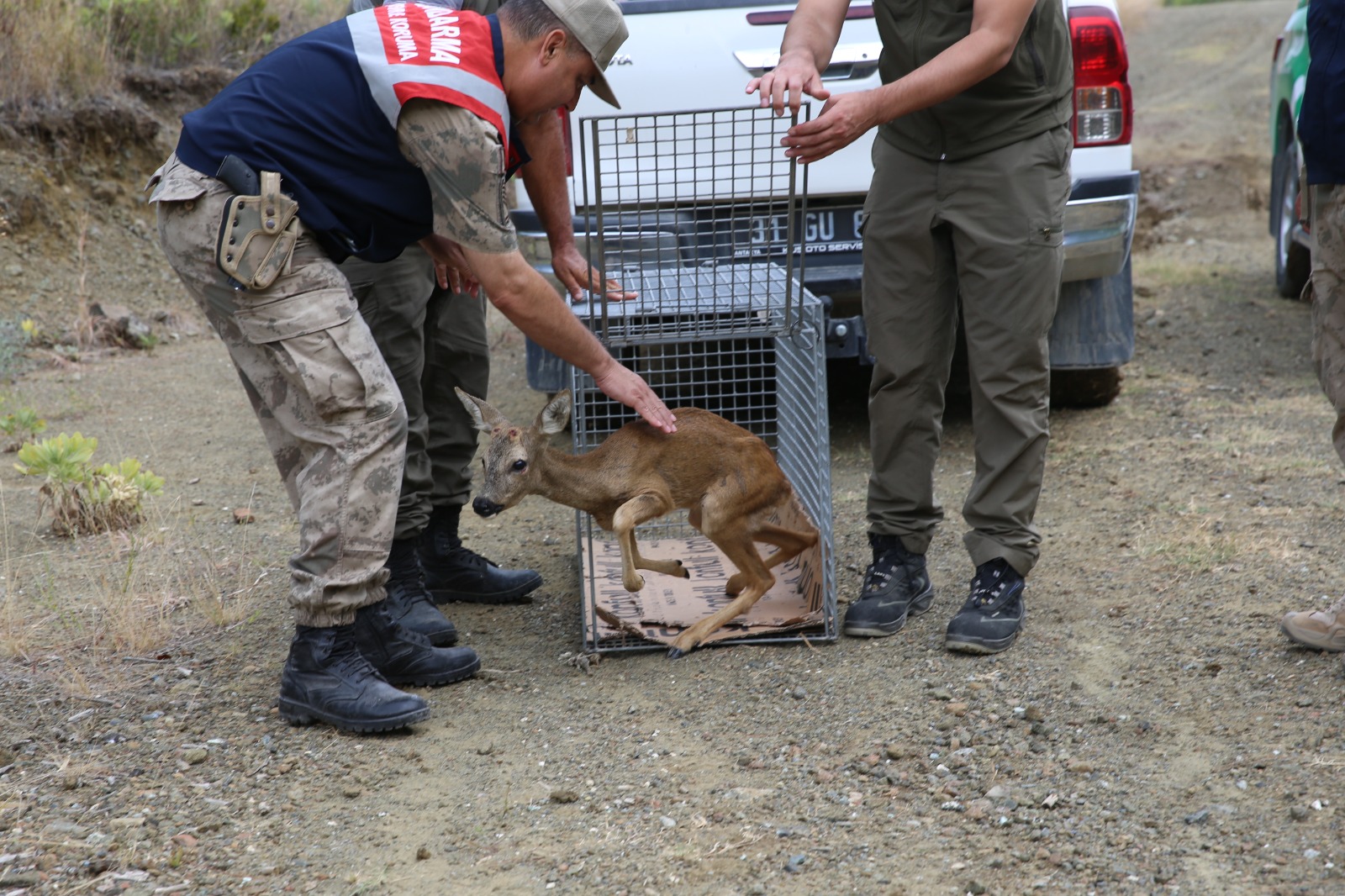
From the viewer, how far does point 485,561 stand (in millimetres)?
4793

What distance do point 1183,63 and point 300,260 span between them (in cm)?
2148

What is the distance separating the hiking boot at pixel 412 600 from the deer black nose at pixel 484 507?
50cm

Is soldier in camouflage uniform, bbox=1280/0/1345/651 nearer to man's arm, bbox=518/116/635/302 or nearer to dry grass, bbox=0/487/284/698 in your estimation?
man's arm, bbox=518/116/635/302

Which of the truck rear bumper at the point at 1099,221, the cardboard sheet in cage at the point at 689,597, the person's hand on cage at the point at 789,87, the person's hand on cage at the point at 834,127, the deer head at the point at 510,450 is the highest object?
the person's hand on cage at the point at 789,87

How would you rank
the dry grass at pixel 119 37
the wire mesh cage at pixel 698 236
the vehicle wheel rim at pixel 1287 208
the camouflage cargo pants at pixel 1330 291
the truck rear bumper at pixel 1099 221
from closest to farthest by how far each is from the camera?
the camouflage cargo pants at pixel 1330 291 → the wire mesh cage at pixel 698 236 → the truck rear bumper at pixel 1099 221 → the vehicle wheel rim at pixel 1287 208 → the dry grass at pixel 119 37

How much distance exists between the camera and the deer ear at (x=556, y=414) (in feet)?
13.1

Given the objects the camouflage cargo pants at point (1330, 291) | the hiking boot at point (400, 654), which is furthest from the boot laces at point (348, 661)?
the camouflage cargo pants at point (1330, 291)

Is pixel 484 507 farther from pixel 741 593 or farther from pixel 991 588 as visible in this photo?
pixel 991 588

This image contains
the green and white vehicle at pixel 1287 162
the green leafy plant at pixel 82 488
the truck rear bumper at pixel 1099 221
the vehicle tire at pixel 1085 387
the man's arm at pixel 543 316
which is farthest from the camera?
the green and white vehicle at pixel 1287 162

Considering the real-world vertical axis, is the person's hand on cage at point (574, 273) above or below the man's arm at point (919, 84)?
below

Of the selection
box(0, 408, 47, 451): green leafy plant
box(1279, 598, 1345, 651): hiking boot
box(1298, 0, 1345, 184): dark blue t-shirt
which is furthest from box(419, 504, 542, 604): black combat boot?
box(1298, 0, 1345, 184): dark blue t-shirt

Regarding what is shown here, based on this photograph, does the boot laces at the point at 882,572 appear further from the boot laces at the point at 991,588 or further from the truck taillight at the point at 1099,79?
the truck taillight at the point at 1099,79

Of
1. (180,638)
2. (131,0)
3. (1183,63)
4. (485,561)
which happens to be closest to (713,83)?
(485,561)

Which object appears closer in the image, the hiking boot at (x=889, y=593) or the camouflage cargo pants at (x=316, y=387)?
the camouflage cargo pants at (x=316, y=387)
